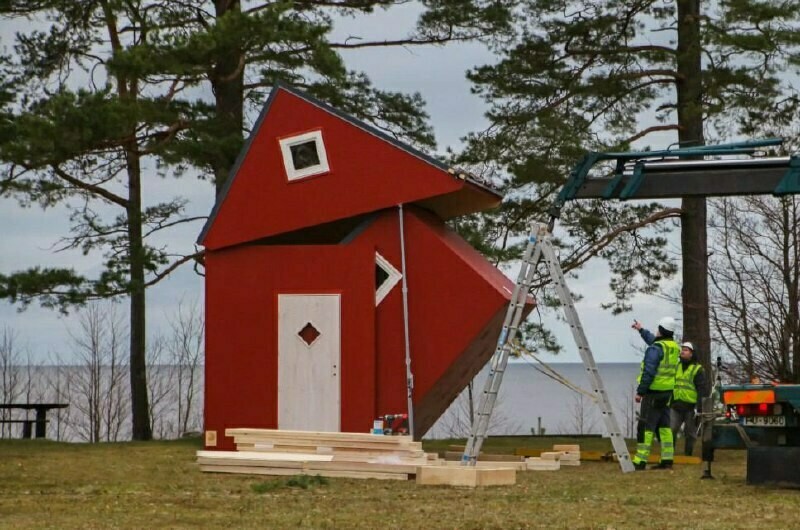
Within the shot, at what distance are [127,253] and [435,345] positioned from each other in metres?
8.60

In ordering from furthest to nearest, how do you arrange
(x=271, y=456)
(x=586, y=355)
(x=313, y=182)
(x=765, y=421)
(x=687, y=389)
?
(x=687, y=389) < (x=313, y=182) < (x=586, y=355) < (x=271, y=456) < (x=765, y=421)

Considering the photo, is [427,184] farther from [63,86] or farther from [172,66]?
[63,86]

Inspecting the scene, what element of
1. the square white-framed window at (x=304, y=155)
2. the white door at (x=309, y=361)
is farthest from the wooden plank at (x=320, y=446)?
the square white-framed window at (x=304, y=155)

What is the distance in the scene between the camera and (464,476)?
560 inches

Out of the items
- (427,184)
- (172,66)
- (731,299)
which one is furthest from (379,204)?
(731,299)

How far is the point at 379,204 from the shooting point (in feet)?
60.0

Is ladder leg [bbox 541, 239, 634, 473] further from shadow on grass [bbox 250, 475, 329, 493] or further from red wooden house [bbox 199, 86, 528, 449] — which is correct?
shadow on grass [bbox 250, 475, 329, 493]

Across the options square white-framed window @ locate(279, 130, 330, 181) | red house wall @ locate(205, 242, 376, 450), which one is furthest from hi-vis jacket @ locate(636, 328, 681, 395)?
square white-framed window @ locate(279, 130, 330, 181)

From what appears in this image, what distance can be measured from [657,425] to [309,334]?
4.48 meters

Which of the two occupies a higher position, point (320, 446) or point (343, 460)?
point (320, 446)

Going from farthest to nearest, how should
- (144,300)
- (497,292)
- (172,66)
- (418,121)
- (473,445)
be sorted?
1. (144,300)
2. (418,121)
3. (172,66)
4. (497,292)
5. (473,445)

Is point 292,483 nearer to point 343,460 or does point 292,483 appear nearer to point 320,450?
point 343,460

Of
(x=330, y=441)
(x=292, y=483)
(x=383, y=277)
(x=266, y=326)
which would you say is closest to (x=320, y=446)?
(x=330, y=441)

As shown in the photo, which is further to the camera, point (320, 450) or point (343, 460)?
point (320, 450)
